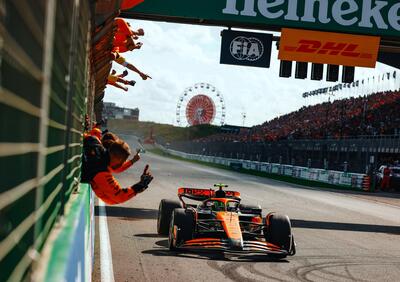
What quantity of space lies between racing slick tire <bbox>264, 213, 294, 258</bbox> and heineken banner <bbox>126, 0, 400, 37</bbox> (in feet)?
22.2

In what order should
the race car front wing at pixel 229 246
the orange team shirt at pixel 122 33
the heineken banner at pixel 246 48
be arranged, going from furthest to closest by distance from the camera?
the heineken banner at pixel 246 48, the orange team shirt at pixel 122 33, the race car front wing at pixel 229 246

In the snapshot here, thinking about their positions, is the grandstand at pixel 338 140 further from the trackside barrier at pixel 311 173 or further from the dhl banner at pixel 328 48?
the dhl banner at pixel 328 48

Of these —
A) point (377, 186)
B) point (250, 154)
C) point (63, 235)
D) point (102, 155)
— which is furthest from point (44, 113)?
point (250, 154)

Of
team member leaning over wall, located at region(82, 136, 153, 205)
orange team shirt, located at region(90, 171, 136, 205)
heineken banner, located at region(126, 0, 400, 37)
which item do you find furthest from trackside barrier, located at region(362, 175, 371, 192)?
orange team shirt, located at region(90, 171, 136, 205)

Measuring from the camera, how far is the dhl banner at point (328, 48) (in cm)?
1514

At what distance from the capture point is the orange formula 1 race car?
8.56 metres

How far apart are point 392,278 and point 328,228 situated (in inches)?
221

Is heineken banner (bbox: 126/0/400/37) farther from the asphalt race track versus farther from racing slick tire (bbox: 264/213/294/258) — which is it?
racing slick tire (bbox: 264/213/294/258)

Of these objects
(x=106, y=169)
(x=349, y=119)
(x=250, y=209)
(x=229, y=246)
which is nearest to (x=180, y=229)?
(x=229, y=246)

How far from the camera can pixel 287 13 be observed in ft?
48.8

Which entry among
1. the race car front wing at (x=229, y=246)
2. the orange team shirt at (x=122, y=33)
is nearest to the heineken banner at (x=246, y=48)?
the orange team shirt at (x=122, y=33)

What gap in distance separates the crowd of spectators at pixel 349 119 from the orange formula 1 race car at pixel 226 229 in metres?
28.5

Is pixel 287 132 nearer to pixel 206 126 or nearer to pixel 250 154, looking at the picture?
pixel 250 154

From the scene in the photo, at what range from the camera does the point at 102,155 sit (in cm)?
526
